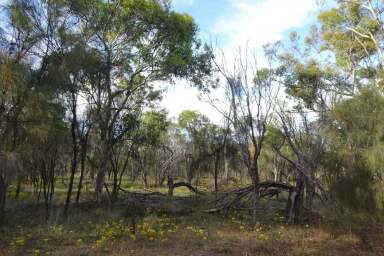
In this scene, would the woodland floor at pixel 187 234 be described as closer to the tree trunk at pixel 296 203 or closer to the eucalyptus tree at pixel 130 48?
the tree trunk at pixel 296 203

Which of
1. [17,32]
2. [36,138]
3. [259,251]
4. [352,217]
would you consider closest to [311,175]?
[352,217]

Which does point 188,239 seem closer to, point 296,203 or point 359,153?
point 296,203

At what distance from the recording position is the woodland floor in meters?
7.05

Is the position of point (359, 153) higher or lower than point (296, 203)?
higher

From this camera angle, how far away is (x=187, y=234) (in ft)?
28.8

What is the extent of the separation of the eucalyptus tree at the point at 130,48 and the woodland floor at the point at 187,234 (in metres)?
3.40

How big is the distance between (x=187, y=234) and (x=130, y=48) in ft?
27.6

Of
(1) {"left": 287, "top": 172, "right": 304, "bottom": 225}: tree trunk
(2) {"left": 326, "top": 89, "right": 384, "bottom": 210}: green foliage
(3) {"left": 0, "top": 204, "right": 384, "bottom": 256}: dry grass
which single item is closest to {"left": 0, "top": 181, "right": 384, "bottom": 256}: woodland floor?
(3) {"left": 0, "top": 204, "right": 384, "bottom": 256}: dry grass

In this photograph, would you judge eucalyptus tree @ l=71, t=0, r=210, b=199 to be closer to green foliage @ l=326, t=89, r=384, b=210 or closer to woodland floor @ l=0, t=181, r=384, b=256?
woodland floor @ l=0, t=181, r=384, b=256

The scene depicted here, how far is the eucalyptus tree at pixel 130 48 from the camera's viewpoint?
1286 centimetres

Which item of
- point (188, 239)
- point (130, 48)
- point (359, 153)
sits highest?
point (130, 48)

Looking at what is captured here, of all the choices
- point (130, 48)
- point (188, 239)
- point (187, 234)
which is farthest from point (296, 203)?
point (130, 48)

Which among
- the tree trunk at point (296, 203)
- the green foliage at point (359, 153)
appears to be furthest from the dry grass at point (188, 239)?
the green foliage at point (359, 153)

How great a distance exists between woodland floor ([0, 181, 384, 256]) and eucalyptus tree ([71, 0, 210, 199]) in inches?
134
